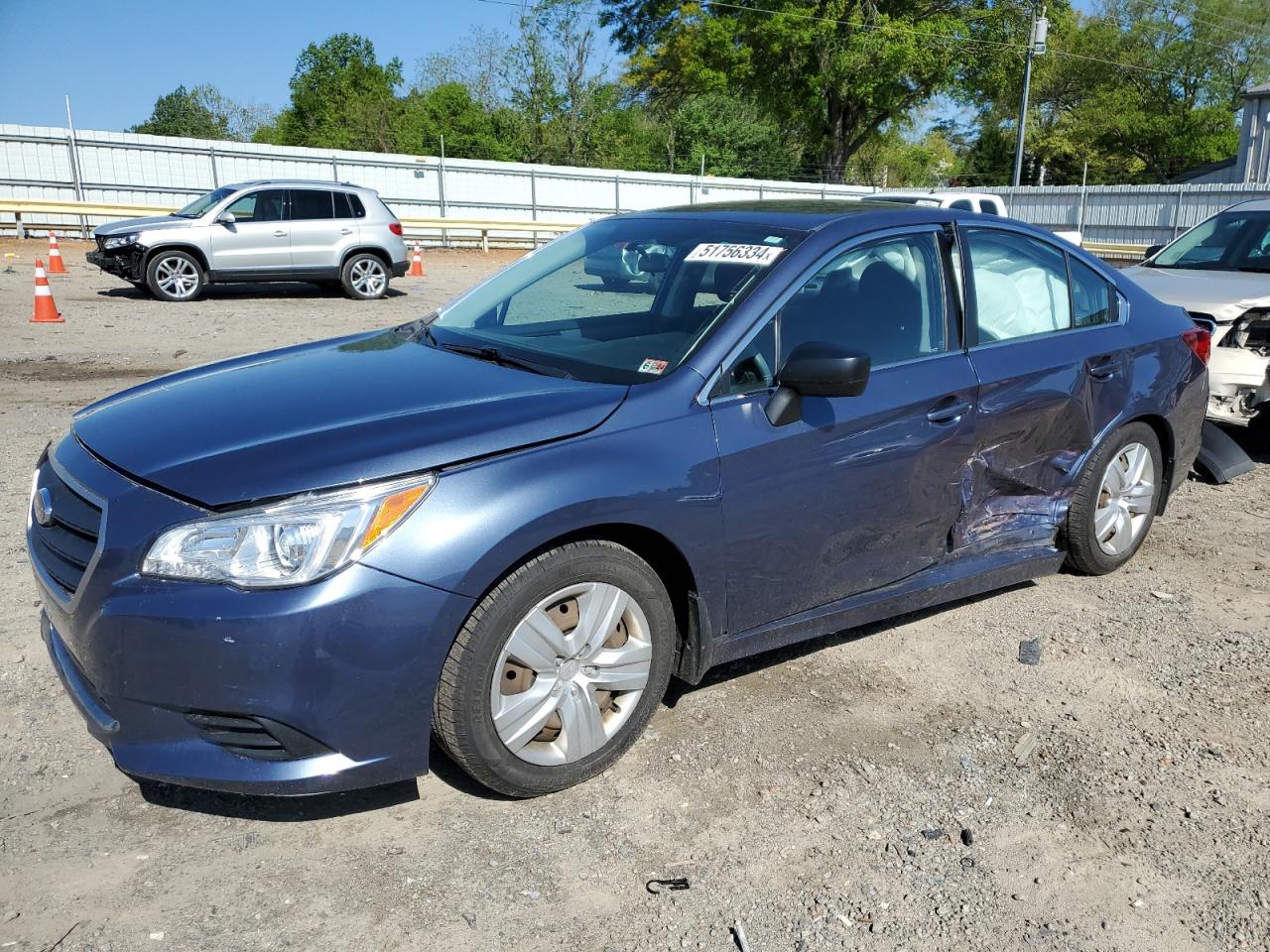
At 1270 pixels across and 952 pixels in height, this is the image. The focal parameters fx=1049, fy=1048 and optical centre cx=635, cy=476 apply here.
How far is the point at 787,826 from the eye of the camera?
3.02 m

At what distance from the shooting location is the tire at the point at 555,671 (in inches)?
111

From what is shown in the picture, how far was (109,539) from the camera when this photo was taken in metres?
2.68

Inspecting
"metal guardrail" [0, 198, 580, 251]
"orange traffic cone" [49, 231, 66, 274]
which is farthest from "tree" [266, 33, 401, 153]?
"orange traffic cone" [49, 231, 66, 274]

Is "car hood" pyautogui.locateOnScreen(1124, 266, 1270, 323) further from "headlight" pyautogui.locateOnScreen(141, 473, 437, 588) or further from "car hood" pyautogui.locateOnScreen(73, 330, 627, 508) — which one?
"headlight" pyautogui.locateOnScreen(141, 473, 437, 588)

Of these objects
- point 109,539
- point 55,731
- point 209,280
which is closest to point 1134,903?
point 109,539

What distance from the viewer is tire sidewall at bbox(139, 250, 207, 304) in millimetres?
15312

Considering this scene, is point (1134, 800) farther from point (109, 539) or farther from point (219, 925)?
point (109, 539)

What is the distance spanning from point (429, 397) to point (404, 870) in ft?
4.42

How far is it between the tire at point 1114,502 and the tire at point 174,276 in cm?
1414

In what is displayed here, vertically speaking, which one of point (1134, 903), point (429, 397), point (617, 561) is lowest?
point (1134, 903)

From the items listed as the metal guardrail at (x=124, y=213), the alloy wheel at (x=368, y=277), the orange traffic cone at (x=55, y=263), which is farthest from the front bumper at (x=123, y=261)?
the metal guardrail at (x=124, y=213)

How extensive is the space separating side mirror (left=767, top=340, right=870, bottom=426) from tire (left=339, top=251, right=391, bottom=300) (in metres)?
14.6

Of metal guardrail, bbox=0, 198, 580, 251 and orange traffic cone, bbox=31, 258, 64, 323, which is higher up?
metal guardrail, bbox=0, 198, 580, 251

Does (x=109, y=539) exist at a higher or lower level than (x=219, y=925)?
higher
